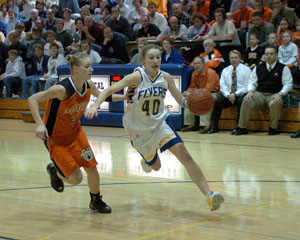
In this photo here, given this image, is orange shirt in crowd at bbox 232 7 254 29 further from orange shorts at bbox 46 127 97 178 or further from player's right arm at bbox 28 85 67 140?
player's right arm at bbox 28 85 67 140

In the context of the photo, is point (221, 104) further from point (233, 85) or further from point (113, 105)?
point (113, 105)

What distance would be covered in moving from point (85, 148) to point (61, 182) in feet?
1.51

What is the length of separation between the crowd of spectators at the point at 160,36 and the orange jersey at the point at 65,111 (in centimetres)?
634

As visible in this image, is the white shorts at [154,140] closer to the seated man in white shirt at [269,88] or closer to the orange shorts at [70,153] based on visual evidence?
the orange shorts at [70,153]

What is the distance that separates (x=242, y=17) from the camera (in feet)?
41.5

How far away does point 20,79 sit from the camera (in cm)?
1485

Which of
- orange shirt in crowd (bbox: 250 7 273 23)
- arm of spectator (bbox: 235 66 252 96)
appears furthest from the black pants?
orange shirt in crowd (bbox: 250 7 273 23)

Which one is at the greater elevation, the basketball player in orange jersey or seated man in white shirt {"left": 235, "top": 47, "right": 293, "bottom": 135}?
the basketball player in orange jersey

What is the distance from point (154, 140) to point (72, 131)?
2.50 ft

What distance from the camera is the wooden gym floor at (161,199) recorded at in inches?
158

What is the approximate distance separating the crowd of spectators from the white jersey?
5.81 m

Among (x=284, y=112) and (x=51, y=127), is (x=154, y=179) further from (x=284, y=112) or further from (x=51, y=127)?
(x=284, y=112)

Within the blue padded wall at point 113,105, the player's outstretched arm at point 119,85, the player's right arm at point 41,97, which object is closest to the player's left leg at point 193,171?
the player's outstretched arm at point 119,85

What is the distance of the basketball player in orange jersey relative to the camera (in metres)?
4.67
